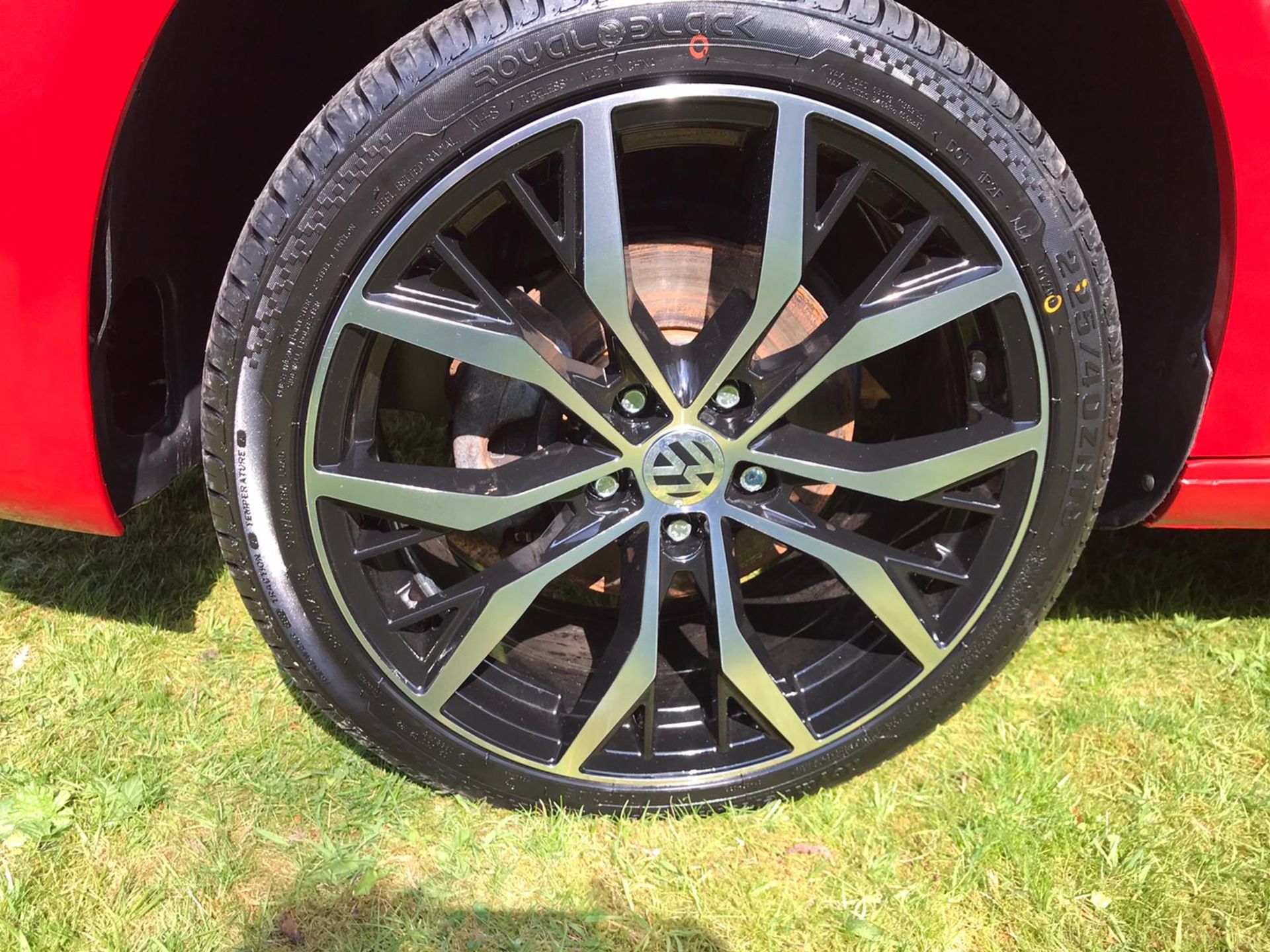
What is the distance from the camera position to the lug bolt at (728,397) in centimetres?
169

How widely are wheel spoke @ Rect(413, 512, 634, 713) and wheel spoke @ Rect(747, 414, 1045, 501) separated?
12.7 inches

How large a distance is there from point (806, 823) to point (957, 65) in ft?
4.61

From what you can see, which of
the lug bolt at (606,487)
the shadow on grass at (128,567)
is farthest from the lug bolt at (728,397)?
the shadow on grass at (128,567)

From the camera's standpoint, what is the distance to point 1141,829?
195cm

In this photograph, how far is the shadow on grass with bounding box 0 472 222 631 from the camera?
7.89 ft

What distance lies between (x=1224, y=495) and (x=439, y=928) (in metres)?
1.64

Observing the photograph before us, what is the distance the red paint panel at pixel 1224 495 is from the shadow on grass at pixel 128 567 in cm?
217

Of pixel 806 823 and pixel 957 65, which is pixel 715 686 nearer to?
pixel 806 823

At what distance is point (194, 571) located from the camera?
2.51 m

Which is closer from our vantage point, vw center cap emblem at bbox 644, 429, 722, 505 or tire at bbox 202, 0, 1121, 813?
tire at bbox 202, 0, 1121, 813

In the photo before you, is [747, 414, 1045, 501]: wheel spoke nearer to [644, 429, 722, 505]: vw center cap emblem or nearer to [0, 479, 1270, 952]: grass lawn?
[644, 429, 722, 505]: vw center cap emblem

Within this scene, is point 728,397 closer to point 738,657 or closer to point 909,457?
point 909,457

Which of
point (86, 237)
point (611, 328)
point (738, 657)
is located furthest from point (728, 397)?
point (86, 237)

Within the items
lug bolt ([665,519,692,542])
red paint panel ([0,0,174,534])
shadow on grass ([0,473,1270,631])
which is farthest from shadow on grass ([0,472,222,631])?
lug bolt ([665,519,692,542])
